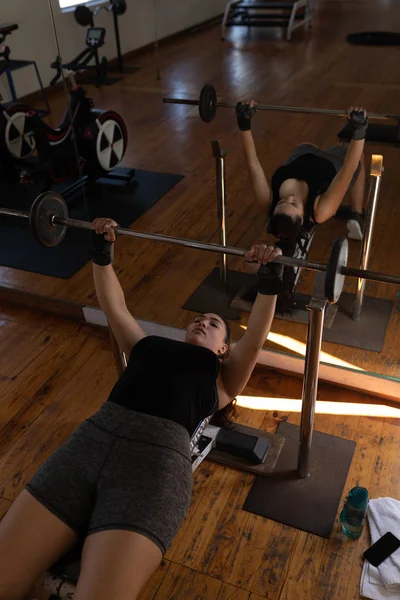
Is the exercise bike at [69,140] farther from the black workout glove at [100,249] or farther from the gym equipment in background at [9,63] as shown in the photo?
the black workout glove at [100,249]

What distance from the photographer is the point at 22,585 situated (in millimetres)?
1354

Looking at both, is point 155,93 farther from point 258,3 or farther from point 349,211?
point 349,211

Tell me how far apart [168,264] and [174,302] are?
30 centimetres

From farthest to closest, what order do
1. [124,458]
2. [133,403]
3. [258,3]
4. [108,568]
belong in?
1. [258,3]
2. [133,403]
3. [124,458]
4. [108,568]

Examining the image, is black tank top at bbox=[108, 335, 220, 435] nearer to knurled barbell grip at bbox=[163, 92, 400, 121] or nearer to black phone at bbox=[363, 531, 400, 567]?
black phone at bbox=[363, 531, 400, 567]

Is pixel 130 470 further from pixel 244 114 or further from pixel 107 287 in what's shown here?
pixel 244 114

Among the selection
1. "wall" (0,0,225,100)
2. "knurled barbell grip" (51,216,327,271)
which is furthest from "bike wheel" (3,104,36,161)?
"knurled barbell grip" (51,216,327,271)

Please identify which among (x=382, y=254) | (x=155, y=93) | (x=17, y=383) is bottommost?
(x=17, y=383)

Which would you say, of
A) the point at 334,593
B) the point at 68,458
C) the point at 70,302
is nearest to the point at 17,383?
the point at 70,302

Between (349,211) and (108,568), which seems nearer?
(108,568)

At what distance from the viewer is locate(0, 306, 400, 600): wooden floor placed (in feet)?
5.40

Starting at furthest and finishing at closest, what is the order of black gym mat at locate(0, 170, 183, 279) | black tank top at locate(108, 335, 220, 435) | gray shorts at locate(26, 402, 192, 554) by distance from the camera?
black gym mat at locate(0, 170, 183, 279) → black tank top at locate(108, 335, 220, 435) → gray shorts at locate(26, 402, 192, 554)

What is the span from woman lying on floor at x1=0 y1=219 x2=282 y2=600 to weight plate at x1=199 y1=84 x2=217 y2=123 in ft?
4.07

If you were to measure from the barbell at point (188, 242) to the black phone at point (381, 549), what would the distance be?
Answer: 2.55ft
